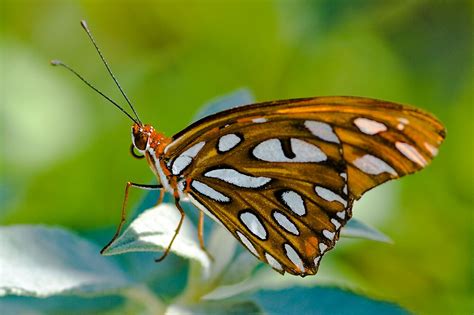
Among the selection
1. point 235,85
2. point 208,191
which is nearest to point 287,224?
point 208,191

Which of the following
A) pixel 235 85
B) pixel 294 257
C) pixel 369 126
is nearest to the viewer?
pixel 369 126

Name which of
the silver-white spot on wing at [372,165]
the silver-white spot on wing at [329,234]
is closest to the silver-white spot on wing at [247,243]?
the silver-white spot on wing at [329,234]

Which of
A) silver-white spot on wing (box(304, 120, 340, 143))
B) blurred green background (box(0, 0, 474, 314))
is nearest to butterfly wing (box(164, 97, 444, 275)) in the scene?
silver-white spot on wing (box(304, 120, 340, 143))

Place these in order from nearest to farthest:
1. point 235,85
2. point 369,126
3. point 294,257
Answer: point 369,126 < point 294,257 < point 235,85

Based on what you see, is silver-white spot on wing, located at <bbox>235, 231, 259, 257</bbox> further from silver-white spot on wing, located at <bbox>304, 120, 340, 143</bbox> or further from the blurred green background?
the blurred green background

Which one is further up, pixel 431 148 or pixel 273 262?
pixel 431 148

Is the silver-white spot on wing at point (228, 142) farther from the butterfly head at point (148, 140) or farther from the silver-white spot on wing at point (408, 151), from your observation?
the silver-white spot on wing at point (408, 151)

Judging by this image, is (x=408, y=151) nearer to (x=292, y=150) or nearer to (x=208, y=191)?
(x=292, y=150)
